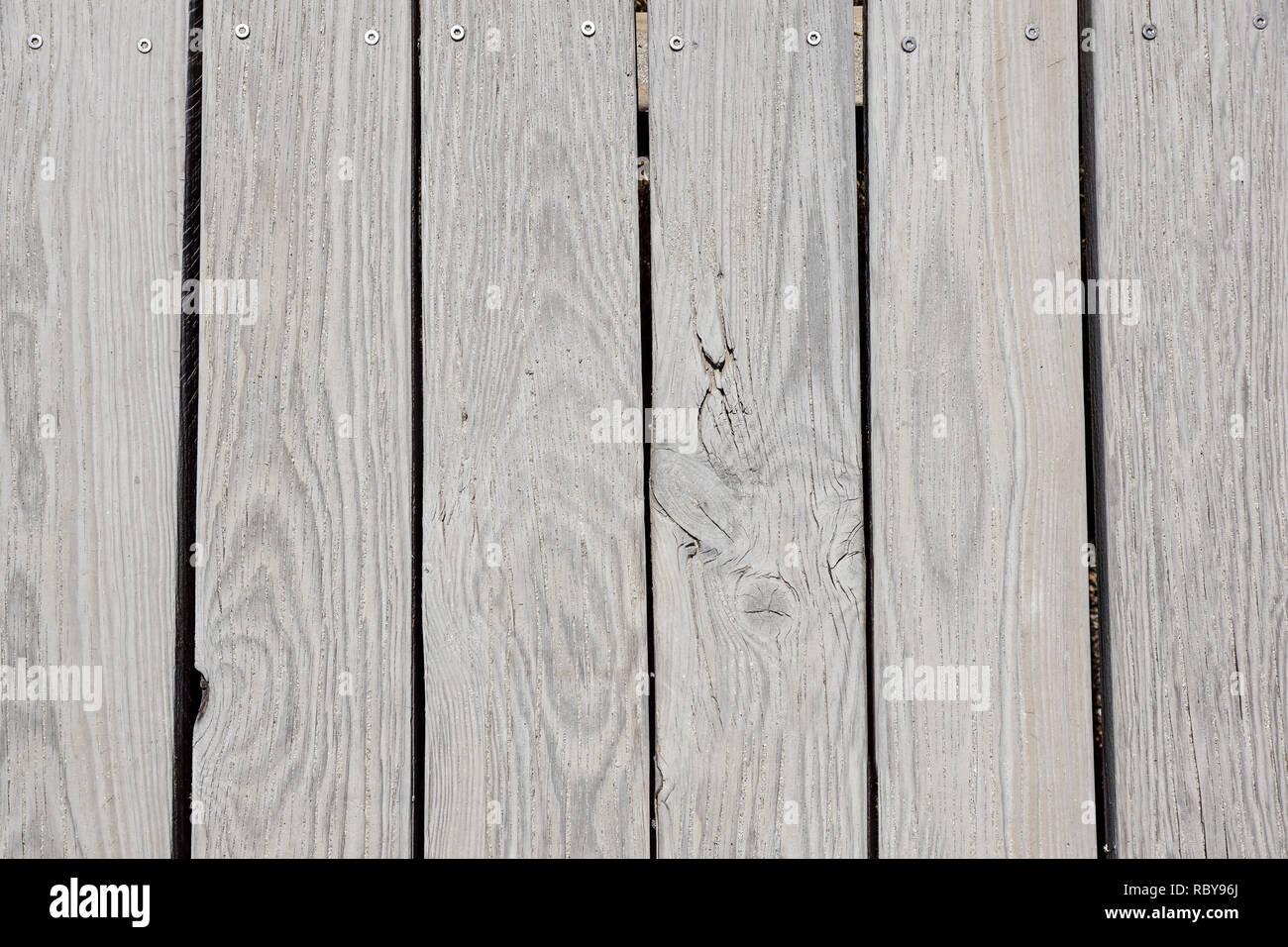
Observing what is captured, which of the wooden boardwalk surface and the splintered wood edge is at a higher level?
the splintered wood edge

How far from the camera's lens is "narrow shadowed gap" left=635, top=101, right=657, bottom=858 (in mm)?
986

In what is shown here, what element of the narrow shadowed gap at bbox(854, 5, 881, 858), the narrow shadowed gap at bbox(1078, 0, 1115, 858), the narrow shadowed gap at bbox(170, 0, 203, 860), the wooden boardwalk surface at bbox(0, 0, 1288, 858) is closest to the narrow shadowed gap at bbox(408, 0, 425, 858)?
the wooden boardwalk surface at bbox(0, 0, 1288, 858)

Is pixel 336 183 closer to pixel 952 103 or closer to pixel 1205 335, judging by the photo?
pixel 952 103

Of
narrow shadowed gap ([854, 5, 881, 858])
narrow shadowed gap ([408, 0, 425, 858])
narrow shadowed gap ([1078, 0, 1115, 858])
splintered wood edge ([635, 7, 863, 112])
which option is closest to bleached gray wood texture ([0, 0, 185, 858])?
narrow shadowed gap ([408, 0, 425, 858])

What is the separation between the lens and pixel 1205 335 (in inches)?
39.3

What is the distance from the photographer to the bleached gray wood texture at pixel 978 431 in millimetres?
980

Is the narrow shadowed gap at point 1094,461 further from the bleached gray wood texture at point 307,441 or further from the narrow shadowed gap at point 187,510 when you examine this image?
the narrow shadowed gap at point 187,510

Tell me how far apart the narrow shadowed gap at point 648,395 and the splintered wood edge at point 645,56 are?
0.03m

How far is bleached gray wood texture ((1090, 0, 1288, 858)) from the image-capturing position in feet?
3.23

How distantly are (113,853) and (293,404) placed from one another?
530mm

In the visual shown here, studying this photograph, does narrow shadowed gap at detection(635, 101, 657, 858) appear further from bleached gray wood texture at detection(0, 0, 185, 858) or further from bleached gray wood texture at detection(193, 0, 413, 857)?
bleached gray wood texture at detection(0, 0, 185, 858)

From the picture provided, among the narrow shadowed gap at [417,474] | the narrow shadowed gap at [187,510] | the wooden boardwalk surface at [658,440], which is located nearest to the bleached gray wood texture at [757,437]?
the wooden boardwalk surface at [658,440]
